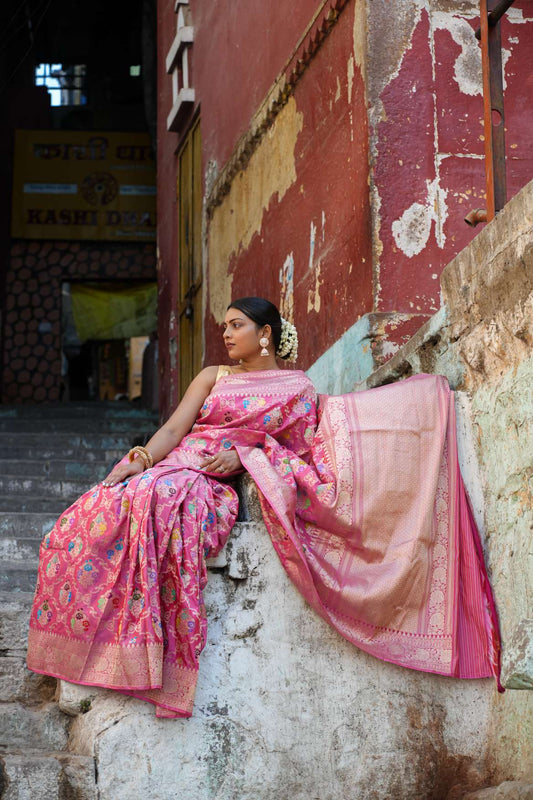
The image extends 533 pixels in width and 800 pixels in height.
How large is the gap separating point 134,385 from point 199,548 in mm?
18836

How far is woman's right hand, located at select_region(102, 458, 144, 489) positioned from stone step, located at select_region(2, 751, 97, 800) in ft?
2.65

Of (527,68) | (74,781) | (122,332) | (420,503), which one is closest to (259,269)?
(527,68)

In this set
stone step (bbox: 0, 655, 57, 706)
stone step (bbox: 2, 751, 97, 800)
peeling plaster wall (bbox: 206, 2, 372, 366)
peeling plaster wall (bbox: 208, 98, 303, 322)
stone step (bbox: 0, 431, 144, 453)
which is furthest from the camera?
stone step (bbox: 0, 431, 144, 453)

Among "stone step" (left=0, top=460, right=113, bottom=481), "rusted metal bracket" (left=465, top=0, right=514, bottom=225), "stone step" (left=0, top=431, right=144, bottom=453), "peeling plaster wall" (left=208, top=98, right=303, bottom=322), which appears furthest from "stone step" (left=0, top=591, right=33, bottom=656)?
"stone step" (left=0, top=431, right=144, bottom=453)

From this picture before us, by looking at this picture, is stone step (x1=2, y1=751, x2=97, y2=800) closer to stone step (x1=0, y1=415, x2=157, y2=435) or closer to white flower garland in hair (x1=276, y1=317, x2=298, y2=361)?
white flower garland in hair (x1=276, y1=317, x2=298, y2=361)

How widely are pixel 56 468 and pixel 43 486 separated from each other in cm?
52

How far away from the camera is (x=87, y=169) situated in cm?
1509

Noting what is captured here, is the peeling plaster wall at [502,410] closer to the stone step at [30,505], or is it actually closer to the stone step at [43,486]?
the stone step at [30,505]

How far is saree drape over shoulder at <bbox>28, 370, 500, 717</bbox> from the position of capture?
294cm

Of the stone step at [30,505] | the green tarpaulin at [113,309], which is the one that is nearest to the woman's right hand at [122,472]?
the stone step at [30,505]

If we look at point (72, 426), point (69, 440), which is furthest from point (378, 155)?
point (72, 426)

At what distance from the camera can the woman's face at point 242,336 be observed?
3744 millimetres

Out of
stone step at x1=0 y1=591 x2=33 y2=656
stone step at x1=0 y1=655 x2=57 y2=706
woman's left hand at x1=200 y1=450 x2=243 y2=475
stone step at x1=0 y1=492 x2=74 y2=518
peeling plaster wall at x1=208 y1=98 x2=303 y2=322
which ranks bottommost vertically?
stone step at x1=0 y1=655 x2=57 y2=706

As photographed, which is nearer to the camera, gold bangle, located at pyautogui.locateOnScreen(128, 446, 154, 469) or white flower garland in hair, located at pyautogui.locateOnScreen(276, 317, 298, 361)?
gold bangle, located at pyautogui.locateOnScreen(128, 446, 154, 469)
